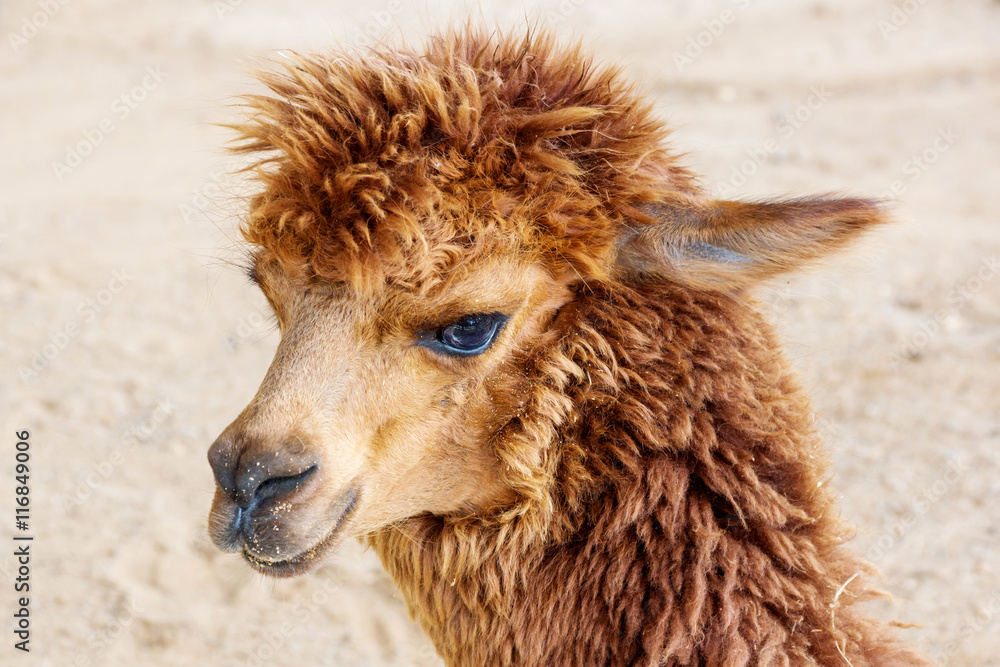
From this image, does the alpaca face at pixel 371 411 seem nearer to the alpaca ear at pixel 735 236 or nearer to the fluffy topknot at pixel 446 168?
the fluffy topknot at pixel 446 168

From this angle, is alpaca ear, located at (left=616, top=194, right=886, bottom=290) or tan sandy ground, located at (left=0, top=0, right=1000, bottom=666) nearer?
alpaca ear, located at (left=616, top=194, right=886, bottom=290)

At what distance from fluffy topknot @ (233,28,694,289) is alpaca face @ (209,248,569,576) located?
0.30 feet

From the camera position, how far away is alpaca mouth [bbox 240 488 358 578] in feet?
7.74

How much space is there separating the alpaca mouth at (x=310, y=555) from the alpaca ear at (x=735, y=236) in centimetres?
Result: 99

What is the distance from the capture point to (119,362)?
5.96 m

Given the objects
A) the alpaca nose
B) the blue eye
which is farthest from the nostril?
the blue eye

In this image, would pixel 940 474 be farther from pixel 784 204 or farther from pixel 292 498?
pixel 292 498

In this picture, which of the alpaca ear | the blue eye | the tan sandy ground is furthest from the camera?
the tan sandy ground

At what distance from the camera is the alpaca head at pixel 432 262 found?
227 cm

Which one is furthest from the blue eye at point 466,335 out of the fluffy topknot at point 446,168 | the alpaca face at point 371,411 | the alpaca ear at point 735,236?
the alpaca ear at point 735,236

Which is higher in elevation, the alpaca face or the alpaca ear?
the alpaca ear

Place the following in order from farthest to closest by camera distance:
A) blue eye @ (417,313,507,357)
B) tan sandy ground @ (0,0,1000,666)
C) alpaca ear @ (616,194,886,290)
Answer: tan sandy ground @ (0,0,1000,666) < blue eye @ (417,313,507,357) < alpaca ear @ (616,194,886,290)

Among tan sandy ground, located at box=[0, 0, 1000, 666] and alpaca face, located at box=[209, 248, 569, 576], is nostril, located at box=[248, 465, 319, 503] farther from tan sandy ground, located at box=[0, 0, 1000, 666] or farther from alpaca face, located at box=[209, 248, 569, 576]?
tan sandy ground, located at box=[0, 0, 1000, 666]

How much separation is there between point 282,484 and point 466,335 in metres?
0.60
